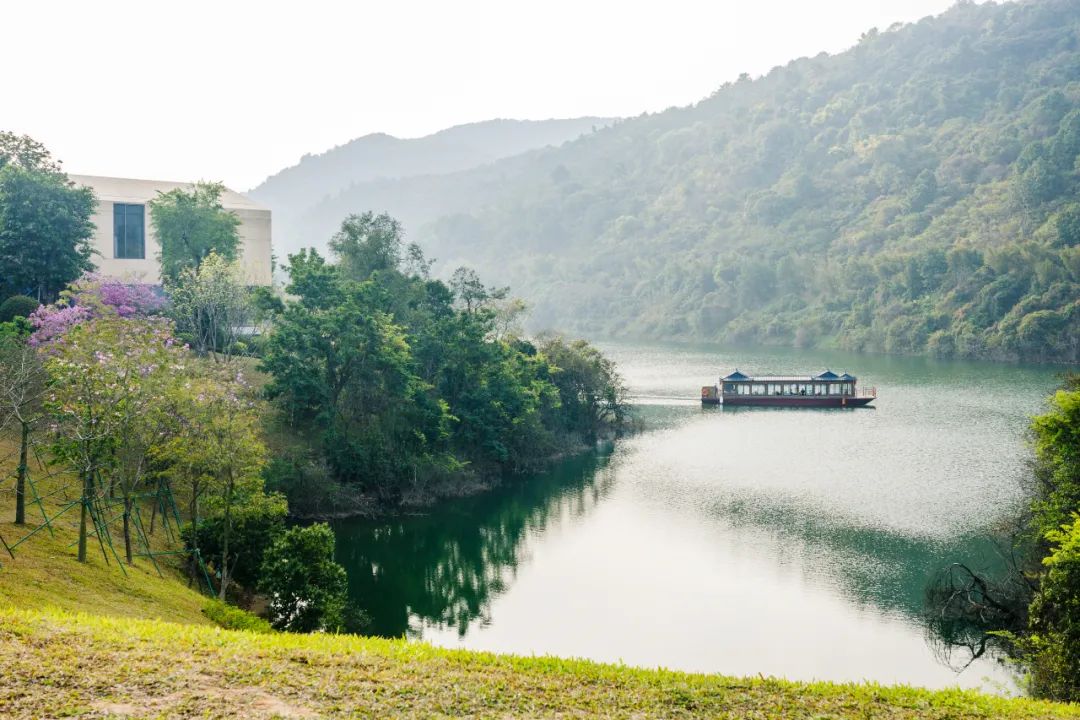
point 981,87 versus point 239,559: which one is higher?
point 981,87

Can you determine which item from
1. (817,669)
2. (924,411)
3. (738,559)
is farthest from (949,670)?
(924,411)

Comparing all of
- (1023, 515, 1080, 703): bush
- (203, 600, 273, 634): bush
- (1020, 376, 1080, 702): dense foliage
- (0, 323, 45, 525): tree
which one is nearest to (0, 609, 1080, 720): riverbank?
(1023, 515, 1080, 703): bush

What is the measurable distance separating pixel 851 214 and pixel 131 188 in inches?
3500

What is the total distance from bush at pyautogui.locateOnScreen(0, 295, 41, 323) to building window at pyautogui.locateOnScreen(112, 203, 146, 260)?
1432 cm

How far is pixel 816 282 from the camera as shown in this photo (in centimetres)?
10219

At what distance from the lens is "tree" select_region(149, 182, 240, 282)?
137ft

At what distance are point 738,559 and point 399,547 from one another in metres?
9.72

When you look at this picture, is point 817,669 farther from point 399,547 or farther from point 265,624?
point 399,547

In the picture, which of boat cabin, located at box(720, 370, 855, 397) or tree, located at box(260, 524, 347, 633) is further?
boat cabin, located at box(720, 370, 855, 397)

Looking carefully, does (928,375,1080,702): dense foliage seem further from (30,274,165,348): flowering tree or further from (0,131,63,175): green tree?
(0,131,63,175): green tree

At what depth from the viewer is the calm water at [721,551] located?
20156 mm

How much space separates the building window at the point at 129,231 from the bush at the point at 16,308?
564 inches

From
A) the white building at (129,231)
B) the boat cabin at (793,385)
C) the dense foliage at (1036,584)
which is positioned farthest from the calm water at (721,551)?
the white building at (129,231)

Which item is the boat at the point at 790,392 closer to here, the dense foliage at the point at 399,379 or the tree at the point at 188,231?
the dense foliage at the point at 399,379
